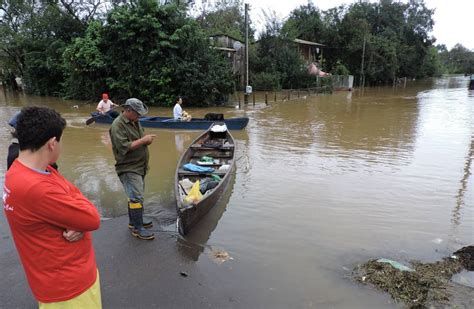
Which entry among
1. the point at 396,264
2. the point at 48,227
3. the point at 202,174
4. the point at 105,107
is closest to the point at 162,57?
the point at 105,107

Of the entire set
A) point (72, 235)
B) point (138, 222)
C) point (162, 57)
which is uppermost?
point (162, 57)

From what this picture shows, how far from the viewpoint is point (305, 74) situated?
3428 cm

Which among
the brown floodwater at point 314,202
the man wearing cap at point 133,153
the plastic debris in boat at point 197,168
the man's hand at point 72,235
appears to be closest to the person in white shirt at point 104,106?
the brown floodwater at point 314,202

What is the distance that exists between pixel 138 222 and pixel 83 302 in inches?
113

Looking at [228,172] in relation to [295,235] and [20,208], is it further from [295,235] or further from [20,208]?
[20,208]

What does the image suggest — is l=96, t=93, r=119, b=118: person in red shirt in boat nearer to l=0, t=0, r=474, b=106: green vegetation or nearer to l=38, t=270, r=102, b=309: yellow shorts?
l=0, t=0, r=474, b=106: green vegetation

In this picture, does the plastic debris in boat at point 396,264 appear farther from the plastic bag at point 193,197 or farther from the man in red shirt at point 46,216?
the man in red shirt at point 46,216

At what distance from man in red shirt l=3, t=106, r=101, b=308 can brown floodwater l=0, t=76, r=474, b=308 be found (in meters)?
2.19

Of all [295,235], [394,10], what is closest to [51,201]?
[295,235]

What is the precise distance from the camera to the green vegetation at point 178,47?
2178 centimetres

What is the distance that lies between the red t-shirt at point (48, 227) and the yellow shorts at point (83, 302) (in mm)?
27

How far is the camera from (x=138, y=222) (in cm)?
481

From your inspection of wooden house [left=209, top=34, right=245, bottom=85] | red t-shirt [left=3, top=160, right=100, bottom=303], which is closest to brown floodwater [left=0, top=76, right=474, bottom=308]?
red t-shirt [left=3, top=160, right=100, bottom=303]

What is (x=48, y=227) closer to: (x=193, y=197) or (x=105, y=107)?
(x=193, y=197)
